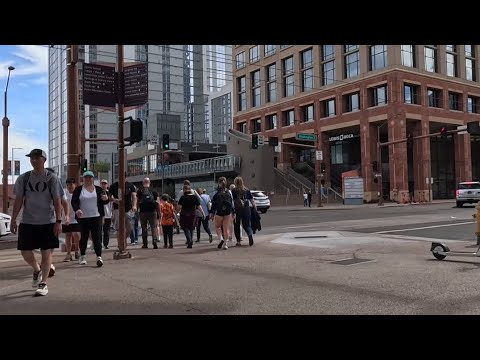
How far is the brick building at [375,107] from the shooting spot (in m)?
49.9

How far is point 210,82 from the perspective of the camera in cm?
9869

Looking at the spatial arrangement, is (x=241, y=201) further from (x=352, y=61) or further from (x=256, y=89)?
(x=256, y=89)

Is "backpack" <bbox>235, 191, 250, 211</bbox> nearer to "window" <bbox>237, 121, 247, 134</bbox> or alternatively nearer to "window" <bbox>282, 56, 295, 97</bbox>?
"window" <bbox>282, 56, 295, 97</bbox>

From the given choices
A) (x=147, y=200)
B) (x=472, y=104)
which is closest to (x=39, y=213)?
(x=147, y=200)

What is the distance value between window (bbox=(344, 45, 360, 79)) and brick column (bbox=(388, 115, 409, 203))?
7625 mm

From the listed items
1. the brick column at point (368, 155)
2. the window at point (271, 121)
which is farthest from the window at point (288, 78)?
the brick column at point (368, 155)

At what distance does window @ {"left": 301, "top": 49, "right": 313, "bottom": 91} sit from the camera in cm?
5875

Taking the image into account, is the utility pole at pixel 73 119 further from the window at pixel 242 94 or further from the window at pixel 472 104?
the window at pixel 242 94

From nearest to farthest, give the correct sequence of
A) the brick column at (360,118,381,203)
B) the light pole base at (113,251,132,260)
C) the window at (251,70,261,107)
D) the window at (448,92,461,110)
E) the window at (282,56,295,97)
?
the light pole base at (113,251,132,260), the brick column at (360,118,381,203), the window at (448,92,461,110), the window at (282,56,295,97), the window at (251,70,261,107)

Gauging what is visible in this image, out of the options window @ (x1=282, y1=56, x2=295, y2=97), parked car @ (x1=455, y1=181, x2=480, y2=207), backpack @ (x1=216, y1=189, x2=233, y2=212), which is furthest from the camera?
window @ (x1=282, y1=56, x2=295, y2=97)

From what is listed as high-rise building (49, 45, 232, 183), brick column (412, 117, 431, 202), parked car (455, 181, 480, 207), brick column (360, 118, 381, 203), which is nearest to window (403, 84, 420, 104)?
brick column (412, 117, 431, 202)

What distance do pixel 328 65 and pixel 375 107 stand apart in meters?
8.79
